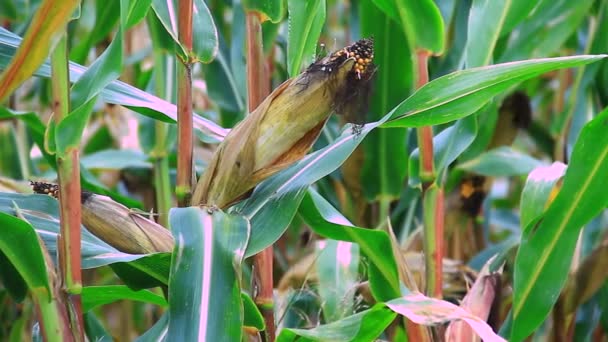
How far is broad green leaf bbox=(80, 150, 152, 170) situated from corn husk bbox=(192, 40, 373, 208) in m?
0.74

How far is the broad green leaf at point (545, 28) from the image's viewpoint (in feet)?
4.39

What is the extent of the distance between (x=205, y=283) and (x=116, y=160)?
0.89m

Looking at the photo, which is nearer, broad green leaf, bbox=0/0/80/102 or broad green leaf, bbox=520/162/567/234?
broad green leaf, bbox=0/0/80/102

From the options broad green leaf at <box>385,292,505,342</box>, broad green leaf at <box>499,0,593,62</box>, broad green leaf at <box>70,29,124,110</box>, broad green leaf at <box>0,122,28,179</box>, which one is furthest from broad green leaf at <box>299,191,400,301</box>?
broad green leaf at <box>0,122,28,179</box>

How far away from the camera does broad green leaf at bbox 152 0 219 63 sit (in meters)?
0.83

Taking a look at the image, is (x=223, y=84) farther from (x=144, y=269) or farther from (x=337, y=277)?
(x=144, y=269)

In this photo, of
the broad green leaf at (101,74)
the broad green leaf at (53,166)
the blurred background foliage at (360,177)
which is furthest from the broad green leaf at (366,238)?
the broad green leaf at (53,166)

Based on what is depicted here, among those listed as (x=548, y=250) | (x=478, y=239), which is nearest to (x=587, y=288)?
(x=548, y=250)

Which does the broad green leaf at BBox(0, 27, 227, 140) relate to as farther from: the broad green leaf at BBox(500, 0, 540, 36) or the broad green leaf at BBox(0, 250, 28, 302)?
the broad green leaf at BBox(500, 0, 540, 36)

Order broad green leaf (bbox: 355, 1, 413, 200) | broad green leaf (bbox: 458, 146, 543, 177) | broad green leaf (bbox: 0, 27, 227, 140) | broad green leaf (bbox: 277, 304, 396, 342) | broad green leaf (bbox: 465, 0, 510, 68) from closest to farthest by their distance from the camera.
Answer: broad green leaf (bbox: 277, 304, 396, 342)
broad green leaf (bbox: 0, 27, 227, 140)
broad green leaf (bbox: 465, 0, 510, 68)
broad green leaf (bbox: 355, 1, 413, 200)
broad green leaf (bbox: 458, 146, 543, 177)

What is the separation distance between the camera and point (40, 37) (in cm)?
69

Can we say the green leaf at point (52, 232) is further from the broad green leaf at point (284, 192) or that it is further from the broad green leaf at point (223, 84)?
the broad green leaf at point (223, 84)

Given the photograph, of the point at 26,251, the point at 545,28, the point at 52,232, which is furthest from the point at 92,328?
the point at 545,28

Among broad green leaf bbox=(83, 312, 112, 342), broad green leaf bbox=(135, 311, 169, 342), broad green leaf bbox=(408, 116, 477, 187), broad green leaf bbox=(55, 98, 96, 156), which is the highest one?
broad green leaf bbox=(55, 98, 96, 156)
